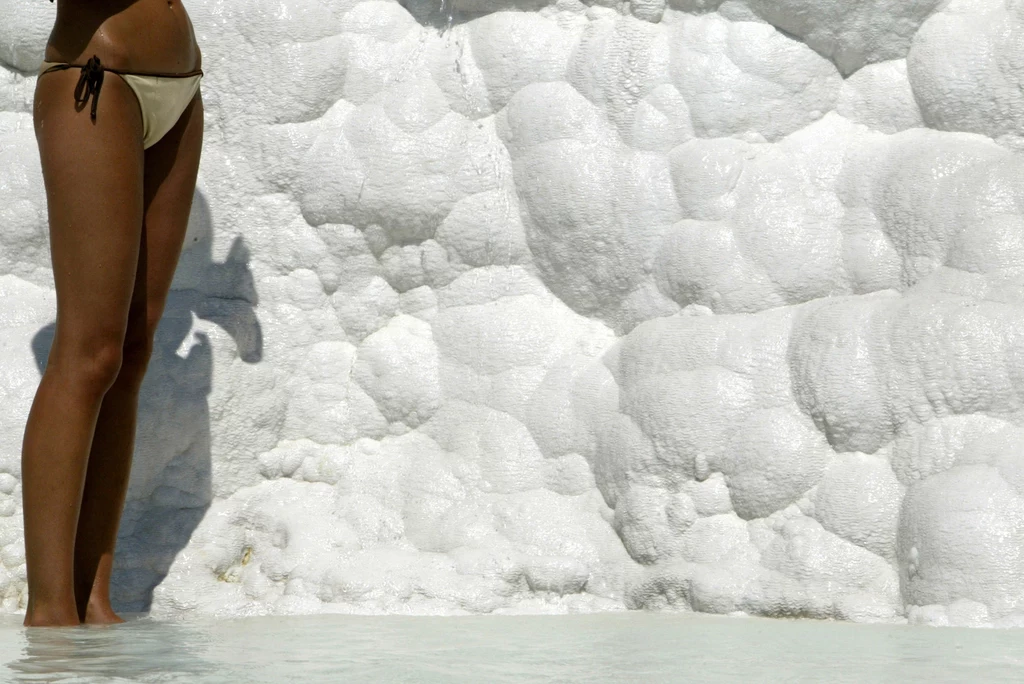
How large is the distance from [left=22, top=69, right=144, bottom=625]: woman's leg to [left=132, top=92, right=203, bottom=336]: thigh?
254 mm

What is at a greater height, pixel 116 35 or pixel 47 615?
pixel 116 35

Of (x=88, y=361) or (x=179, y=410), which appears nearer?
(x=88, y=361)

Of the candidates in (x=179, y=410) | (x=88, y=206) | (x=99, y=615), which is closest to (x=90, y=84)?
(x=88, y=206)

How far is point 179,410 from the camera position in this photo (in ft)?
10.4

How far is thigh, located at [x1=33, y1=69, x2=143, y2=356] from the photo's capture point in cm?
245

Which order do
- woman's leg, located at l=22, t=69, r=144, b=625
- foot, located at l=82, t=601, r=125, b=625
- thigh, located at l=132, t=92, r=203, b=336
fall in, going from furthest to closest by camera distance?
1. thigh, located at l=132, t=92, r=203, b=336
2. foot, located at l=82, t=601, r=125, b=625
3. woman's leg, located at l=22, t=69, r=144, b=625

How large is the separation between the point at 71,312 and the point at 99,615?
66 cm

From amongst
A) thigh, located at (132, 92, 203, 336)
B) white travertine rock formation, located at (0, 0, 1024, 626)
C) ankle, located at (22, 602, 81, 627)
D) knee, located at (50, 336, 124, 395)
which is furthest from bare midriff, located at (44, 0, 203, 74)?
ankle, located at (22, 602, 81, 627)

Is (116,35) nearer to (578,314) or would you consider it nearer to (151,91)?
(151,91)

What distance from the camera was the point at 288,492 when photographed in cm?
319

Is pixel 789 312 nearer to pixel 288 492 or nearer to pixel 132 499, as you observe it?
pixel 288 492

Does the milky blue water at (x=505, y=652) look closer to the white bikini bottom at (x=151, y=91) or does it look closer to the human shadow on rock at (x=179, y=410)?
the human shadow on rock at (x=179, y=410)

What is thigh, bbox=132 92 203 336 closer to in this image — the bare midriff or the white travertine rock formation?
the bare midriff

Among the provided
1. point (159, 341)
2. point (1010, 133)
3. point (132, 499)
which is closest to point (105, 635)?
point (132, 499)
